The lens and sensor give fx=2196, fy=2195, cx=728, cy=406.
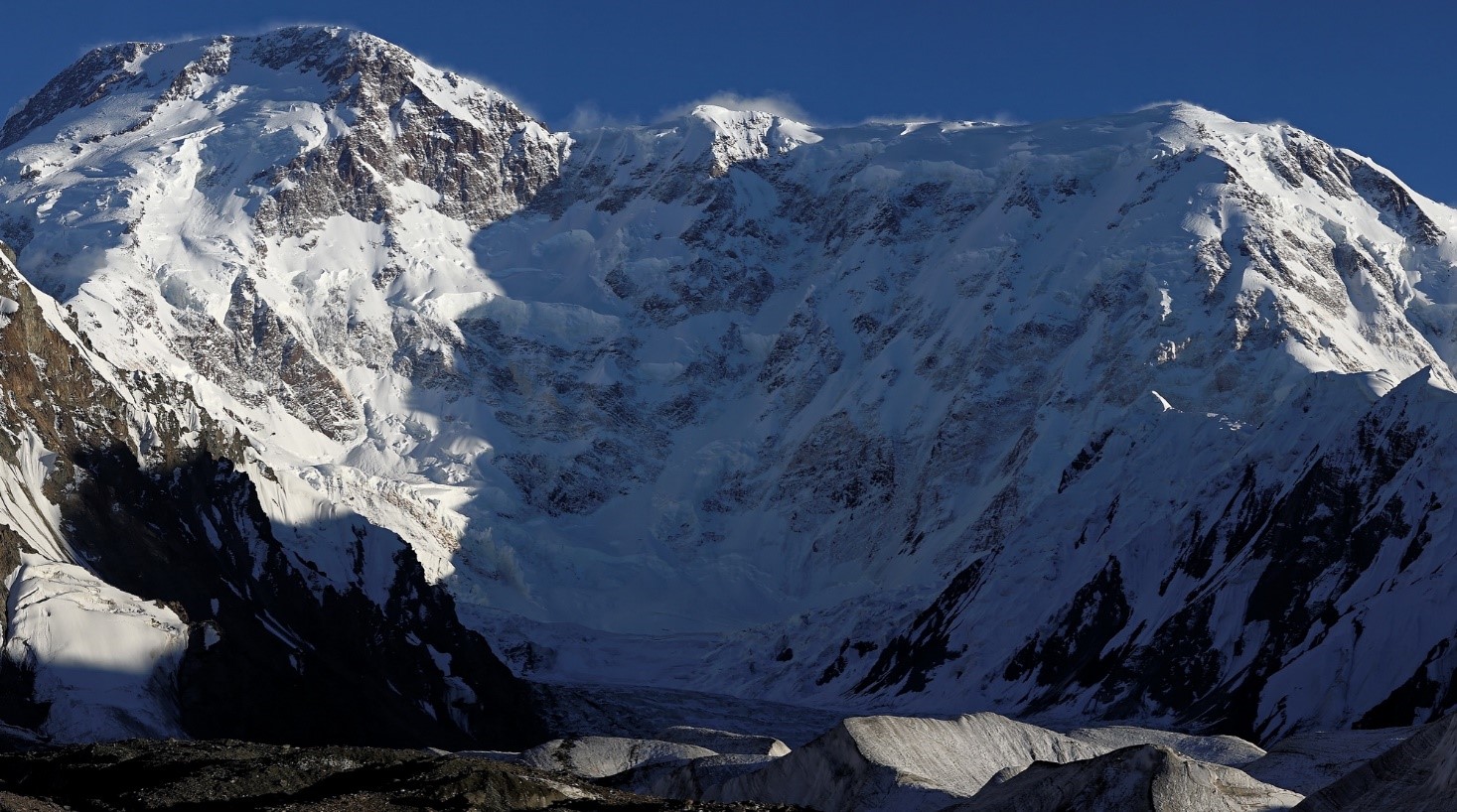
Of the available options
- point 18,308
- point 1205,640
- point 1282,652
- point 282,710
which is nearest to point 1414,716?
point 1282,652

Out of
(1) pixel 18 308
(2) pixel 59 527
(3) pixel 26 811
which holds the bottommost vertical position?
(3) pixel 26 811

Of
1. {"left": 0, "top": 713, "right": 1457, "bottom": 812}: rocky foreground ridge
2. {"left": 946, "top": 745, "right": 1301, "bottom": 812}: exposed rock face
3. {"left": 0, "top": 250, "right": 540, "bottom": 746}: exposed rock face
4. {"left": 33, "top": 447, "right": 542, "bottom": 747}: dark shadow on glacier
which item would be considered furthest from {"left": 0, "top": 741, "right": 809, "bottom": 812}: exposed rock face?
{"left": 33, "top": 447, "right": 542, "bottom": 747}: dark shadow on glacier

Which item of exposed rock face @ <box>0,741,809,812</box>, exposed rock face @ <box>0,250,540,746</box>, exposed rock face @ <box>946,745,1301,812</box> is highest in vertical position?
exposed rock face @ <box>0,250,540,746</box>

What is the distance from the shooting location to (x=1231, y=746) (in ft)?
309

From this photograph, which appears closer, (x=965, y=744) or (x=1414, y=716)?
(x=965, y=744)

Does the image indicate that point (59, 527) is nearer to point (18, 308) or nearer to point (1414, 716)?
point (18, 308)

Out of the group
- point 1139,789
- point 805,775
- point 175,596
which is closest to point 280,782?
point 805,775

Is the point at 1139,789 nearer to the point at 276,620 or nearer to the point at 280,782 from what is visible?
→ the point at 280,782

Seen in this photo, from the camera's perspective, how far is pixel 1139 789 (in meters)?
63.0

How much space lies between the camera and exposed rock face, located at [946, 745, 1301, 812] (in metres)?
62.9

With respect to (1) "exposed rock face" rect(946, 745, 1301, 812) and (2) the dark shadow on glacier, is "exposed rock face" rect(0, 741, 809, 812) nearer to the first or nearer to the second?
(1) "exposed rock face" rect(946, 745, 1301, 812)

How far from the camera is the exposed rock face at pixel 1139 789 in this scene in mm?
62875

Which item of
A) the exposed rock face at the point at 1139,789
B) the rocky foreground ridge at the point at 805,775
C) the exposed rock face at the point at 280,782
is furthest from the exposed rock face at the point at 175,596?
the exposed rock face at the point at 1139,789

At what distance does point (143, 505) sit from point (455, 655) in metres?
44.3
